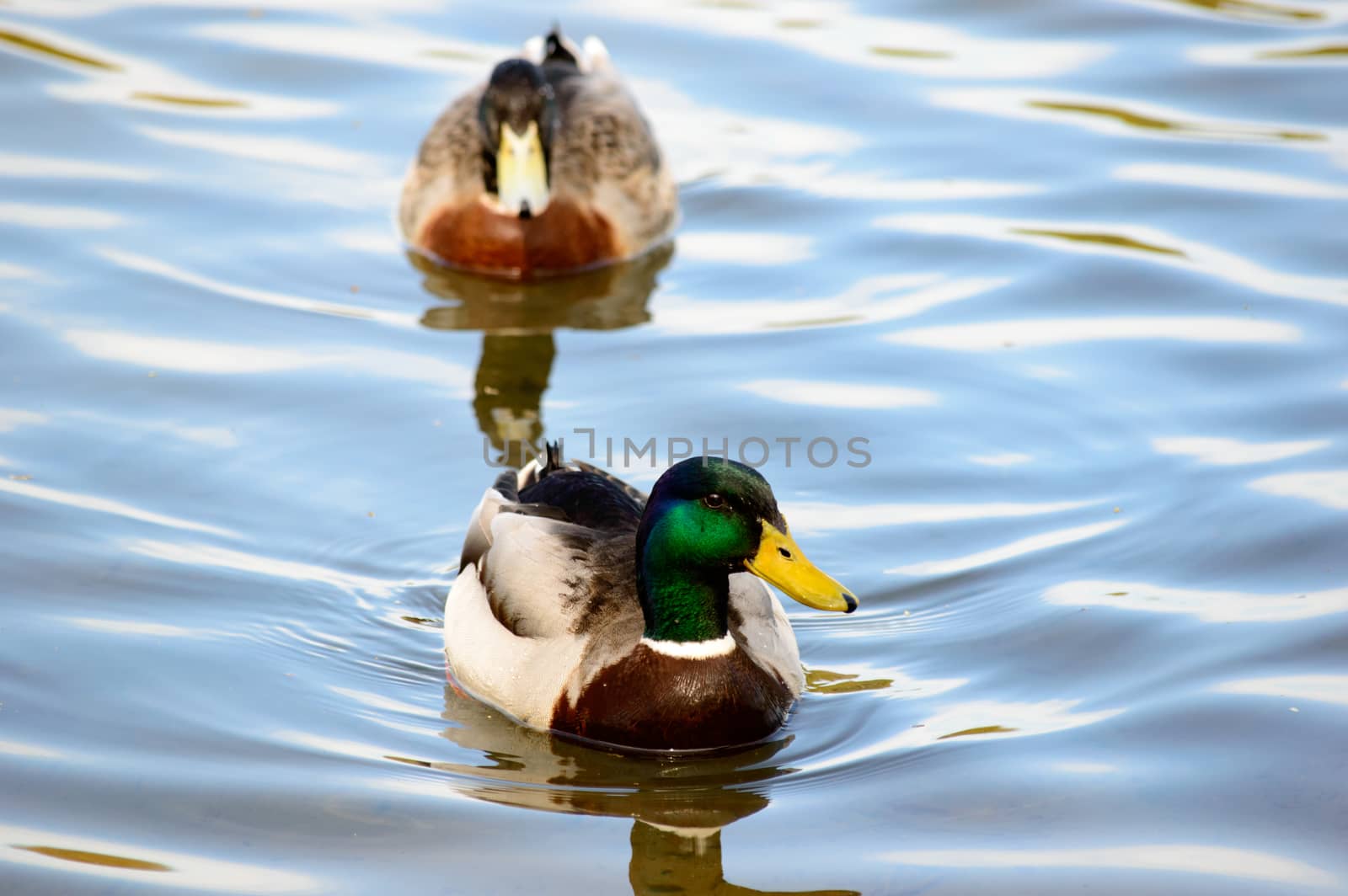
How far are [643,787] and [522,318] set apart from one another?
4.16m

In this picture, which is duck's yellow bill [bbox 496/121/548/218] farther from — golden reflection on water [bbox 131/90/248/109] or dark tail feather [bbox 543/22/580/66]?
golden reflection on water [bbox 131/90/248/109]

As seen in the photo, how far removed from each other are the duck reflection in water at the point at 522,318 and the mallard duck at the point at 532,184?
14cm

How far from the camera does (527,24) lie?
1340 centimetres

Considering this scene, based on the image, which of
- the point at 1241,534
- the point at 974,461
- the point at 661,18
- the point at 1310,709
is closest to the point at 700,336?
the point at 974,461

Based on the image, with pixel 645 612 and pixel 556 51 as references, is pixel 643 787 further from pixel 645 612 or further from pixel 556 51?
pixel 556 51

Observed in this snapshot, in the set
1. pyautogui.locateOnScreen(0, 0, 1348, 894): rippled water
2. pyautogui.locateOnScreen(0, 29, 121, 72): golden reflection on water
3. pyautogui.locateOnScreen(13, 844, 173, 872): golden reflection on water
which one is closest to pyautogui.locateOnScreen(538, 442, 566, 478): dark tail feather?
pyautogui.locateOnScreen(0, 0, 1348, 894): rippled water

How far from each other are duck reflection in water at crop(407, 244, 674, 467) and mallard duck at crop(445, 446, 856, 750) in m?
1.69

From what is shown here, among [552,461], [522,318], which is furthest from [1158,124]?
[552,461]

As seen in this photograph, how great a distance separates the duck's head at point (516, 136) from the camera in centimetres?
1011

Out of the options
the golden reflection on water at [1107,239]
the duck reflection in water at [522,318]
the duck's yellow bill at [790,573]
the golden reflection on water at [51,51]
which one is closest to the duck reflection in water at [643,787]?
the duck's yellow bill at [790,573]

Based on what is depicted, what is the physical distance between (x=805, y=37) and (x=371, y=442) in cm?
595

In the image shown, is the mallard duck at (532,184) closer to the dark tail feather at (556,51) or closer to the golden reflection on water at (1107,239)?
the dark tail feather at (556,51)

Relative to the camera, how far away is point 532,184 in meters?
10.3

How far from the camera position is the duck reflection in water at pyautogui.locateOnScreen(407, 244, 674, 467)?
8.44 m
